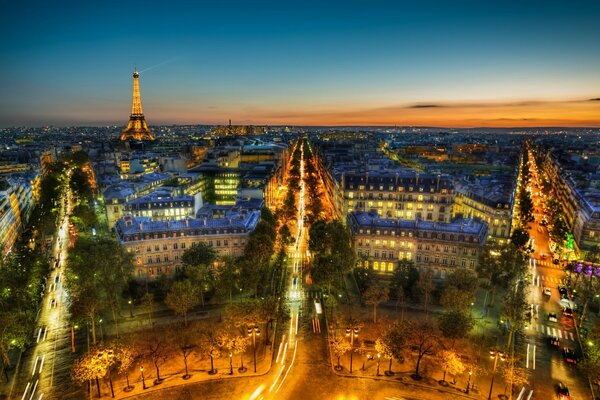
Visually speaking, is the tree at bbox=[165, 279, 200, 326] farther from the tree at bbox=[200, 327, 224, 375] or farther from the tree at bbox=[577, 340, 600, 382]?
the tree at bbox=[577, 340, 600, 382]

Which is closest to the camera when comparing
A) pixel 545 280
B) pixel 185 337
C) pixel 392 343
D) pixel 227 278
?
pixel 392 343

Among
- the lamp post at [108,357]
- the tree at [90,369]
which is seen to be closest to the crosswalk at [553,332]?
the lamp post at [108,357]

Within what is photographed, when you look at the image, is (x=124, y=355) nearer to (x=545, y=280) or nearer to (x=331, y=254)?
(x=331, y=254)

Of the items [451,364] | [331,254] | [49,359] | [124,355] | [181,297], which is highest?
[331,254]

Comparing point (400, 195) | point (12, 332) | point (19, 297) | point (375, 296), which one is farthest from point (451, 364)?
point (400, 195)

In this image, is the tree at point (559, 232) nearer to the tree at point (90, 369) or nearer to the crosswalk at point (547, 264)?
the crosswalk at point (547, 264)

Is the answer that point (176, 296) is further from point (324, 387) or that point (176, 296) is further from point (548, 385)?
point (548, 385)
